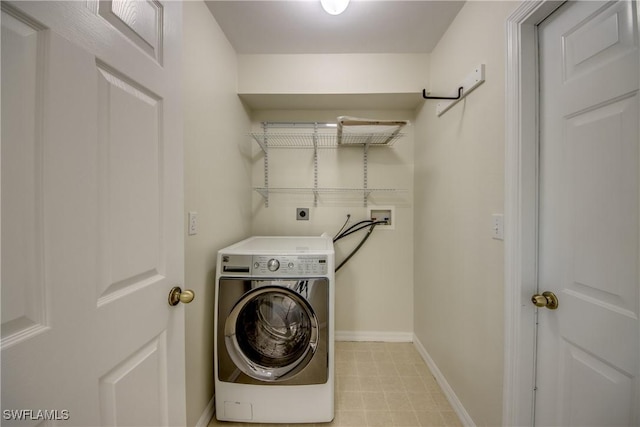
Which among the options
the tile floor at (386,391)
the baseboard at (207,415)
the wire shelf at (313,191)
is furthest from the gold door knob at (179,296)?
the wire shelf at (313,191)

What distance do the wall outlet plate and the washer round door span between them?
0.97m

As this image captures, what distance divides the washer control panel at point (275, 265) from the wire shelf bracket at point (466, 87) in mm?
1232

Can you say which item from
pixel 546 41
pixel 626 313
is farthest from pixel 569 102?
pixel 626 313

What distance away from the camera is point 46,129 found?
45cm

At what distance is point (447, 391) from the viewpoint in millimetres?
1596

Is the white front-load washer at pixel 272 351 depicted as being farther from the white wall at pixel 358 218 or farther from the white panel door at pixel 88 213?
the white wall at pixel 358 218

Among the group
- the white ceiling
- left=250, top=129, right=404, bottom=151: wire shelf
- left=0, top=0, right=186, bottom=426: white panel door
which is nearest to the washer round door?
left=0, top=0, right=186, bottom=426: white panel door

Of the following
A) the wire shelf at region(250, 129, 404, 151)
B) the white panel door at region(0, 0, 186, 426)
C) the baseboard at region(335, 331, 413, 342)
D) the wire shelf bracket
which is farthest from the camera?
the baseboard at region(335, 331, 413, 342)

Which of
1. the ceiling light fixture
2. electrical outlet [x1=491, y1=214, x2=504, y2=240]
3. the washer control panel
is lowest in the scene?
the washer control panel

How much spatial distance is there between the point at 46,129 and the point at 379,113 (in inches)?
89.3

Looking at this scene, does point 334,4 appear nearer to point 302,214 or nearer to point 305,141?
point 305,141

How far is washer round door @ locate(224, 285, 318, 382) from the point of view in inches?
53.7

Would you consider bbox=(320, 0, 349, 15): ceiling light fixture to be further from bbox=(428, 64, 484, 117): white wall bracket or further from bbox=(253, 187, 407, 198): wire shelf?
bbox=(253, 187, 407, 198): wire shelf

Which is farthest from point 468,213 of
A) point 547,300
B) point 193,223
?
point 193,223
